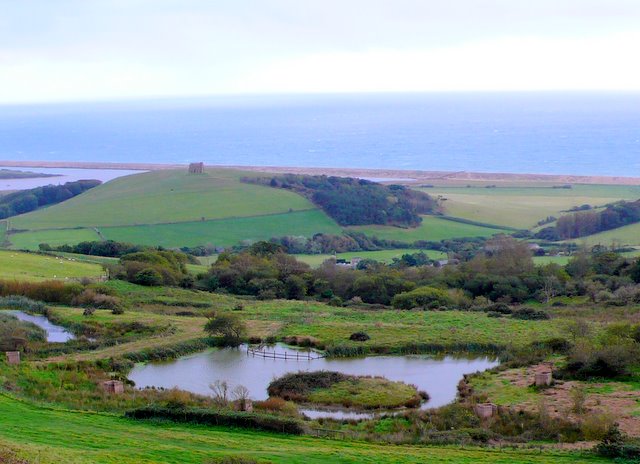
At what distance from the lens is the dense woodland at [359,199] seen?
85625mm

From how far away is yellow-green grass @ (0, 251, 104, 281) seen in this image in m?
49.3

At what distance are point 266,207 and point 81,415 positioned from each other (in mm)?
65370

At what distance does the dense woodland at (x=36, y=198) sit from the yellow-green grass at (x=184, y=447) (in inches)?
3079

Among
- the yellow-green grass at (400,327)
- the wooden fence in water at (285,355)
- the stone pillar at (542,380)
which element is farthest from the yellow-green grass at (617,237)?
the stone pillar at (542,380)

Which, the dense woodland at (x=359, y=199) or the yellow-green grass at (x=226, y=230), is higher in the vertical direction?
the dense woodland at (x=359, y=199)

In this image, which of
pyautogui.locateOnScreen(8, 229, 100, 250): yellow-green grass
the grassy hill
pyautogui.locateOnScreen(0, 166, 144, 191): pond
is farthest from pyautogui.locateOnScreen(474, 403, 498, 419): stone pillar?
pyautogui.locateOnScreen(0, 166, 144, 191): pond

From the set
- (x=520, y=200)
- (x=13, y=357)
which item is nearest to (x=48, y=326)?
(x=13, y=357)

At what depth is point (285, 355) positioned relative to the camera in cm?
3434

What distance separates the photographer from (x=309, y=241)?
7625cm

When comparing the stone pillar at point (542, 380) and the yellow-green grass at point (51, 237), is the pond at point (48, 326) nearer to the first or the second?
the stone pillar at point (542, 380)

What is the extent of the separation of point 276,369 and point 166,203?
61983 millimetres

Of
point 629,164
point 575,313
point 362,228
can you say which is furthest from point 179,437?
point 629,164

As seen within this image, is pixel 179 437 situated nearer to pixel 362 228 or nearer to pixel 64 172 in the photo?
pixel 362 228

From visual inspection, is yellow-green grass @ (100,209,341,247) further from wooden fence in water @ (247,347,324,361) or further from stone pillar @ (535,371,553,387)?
stone pillar @ (535,371,553,387)
